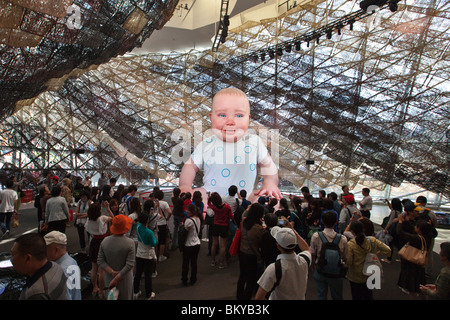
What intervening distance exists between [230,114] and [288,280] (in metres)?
4.95

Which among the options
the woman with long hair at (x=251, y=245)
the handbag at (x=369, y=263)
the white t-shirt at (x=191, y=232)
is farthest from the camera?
the white t-shirt at (x=191, y=232)

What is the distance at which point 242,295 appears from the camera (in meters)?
3.68

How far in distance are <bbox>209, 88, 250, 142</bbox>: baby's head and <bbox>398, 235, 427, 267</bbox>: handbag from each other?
A: 4173 mm

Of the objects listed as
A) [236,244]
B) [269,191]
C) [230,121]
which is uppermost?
[230,121]

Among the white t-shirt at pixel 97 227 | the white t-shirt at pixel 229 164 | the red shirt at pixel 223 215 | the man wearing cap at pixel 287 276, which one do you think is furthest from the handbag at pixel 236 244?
the white t-shirt at pixel 229 164

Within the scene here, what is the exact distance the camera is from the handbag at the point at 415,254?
3.54 metres

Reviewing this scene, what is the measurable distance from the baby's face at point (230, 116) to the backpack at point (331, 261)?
13.7 feet

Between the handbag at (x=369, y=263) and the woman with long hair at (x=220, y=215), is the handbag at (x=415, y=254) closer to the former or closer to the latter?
the handbag at (x=369, y=263)

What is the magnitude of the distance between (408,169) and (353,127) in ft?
11.5

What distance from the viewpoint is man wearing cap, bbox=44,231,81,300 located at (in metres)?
2.42

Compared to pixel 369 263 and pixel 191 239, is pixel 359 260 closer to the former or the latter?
pixel 369 263

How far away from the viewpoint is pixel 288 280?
7.87ft

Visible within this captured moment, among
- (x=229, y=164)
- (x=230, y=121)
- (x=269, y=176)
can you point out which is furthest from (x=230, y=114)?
(x=269, y=176)
